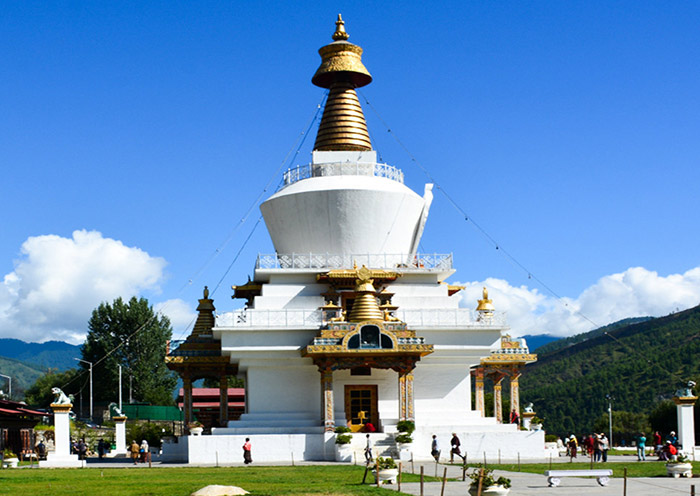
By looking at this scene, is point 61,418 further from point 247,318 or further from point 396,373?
point 396,373

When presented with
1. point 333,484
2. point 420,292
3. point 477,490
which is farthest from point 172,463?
point 477,490

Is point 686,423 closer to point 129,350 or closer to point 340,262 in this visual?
point 340,262

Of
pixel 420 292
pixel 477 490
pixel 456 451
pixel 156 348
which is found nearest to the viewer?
pixel 477 490

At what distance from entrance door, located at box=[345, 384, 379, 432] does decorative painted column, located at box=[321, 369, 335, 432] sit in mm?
1749

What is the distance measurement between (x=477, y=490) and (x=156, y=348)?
186 feet

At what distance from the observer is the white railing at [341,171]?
1594 inches

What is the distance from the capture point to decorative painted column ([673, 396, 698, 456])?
3597 cm

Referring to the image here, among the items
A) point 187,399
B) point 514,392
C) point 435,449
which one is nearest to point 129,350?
point 187,399

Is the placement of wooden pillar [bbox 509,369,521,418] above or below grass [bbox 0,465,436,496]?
above

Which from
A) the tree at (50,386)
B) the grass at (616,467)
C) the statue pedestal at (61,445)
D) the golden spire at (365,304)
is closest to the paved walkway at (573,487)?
the grass at (616,467)

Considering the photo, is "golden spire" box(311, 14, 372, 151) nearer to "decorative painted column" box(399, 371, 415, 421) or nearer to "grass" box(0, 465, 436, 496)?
"decorative painted column" box(399, 371, 415, 421)

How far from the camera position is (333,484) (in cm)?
2170

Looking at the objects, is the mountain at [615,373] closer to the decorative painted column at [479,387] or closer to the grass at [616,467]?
the decorative painted column at [479,387]

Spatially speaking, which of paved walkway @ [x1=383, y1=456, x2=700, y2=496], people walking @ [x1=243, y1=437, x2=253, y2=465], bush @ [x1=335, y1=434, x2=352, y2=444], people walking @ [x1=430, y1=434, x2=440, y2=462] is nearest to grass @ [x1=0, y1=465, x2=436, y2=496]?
paved walkway @ [x1=383, y1=456, x2=700, y2=496]
